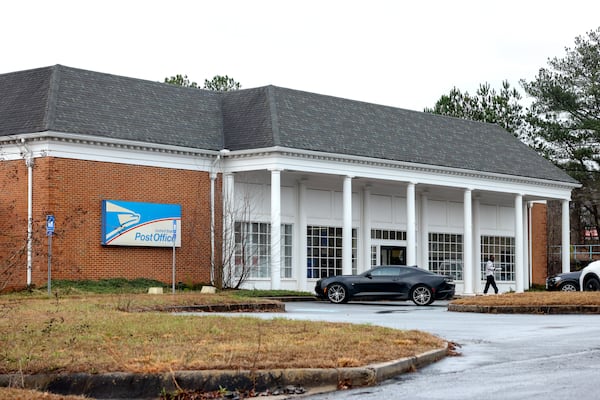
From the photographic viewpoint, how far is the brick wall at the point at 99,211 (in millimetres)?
36000

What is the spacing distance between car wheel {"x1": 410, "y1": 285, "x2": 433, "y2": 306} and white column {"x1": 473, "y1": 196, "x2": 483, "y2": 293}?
17.1 m

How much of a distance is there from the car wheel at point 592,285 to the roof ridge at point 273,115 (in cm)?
1188

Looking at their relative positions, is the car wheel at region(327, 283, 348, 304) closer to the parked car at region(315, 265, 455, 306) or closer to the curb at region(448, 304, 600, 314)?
the parked car at region(315, 265, 455, 306)

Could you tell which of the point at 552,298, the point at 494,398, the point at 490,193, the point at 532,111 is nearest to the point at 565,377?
the point at 494,398

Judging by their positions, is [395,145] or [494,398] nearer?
[494,398]

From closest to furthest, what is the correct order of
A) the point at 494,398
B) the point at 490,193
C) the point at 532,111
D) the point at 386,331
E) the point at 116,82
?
the point at 494,398
the point at 386,331
the point at 116,82
the point at 490,193
the point at 532,111

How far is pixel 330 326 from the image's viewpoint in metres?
18.2

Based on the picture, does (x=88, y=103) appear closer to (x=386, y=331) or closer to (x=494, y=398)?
(x=386, y=331)

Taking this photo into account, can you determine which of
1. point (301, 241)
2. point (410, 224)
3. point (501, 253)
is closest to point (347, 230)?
point (301, 241)

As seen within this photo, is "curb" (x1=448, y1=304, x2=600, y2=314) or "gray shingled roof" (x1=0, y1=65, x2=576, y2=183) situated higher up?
"gray shingled roof" (x1=0, y1=65, x2=576, y2=183)

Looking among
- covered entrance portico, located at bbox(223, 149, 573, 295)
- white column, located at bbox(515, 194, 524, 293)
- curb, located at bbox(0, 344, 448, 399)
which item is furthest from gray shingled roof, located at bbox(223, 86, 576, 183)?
curb, located at bbox(0, 344, 448, 399)

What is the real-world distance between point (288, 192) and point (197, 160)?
460 cm

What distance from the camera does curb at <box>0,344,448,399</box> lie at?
12.1 meters

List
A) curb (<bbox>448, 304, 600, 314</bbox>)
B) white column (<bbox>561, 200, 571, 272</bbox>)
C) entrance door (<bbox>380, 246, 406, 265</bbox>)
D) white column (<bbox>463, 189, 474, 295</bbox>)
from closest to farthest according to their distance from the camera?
curb (<bbox>448, 304, 600, 314</bbox>), entrance door (<bbox>380, 246, 406, 265</bbox>), white column (<bbox>463, 189, 474, 295</bbox>), white column (<bbox>561, 200, 571, 272</bbox>)
